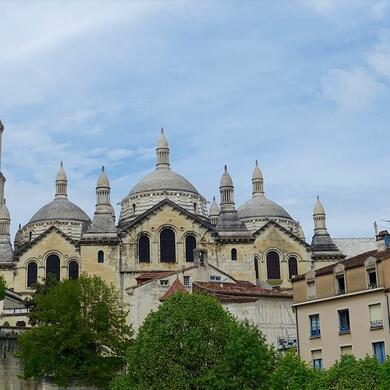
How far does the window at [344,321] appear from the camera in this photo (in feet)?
127

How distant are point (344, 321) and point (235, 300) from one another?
559 inches

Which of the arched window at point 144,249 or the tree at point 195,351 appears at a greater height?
the arched window at point 144,249

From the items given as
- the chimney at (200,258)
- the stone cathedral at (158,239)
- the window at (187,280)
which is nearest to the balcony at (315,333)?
the window at (187,280)

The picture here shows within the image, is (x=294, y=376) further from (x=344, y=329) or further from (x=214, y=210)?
→ (x=214, y=210)

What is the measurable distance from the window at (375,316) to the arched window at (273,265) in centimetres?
4358

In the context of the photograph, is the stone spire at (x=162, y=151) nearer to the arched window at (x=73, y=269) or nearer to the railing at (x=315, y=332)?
the arched window at (x=73, y=269)

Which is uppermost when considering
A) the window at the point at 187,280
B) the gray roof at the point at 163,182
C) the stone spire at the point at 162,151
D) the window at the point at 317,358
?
the stone spire at the point at 162,151


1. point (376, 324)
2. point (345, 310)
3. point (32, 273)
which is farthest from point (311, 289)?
point (32, 273)

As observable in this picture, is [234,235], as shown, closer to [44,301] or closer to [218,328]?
[44,301]

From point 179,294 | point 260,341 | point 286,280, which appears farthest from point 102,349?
point 286,280

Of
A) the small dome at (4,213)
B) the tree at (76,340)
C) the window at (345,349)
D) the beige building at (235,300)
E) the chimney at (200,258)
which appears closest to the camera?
the window at (345,349)

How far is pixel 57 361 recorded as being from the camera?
54.2 meters

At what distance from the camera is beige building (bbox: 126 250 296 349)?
171 feet

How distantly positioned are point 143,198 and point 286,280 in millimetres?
17185
